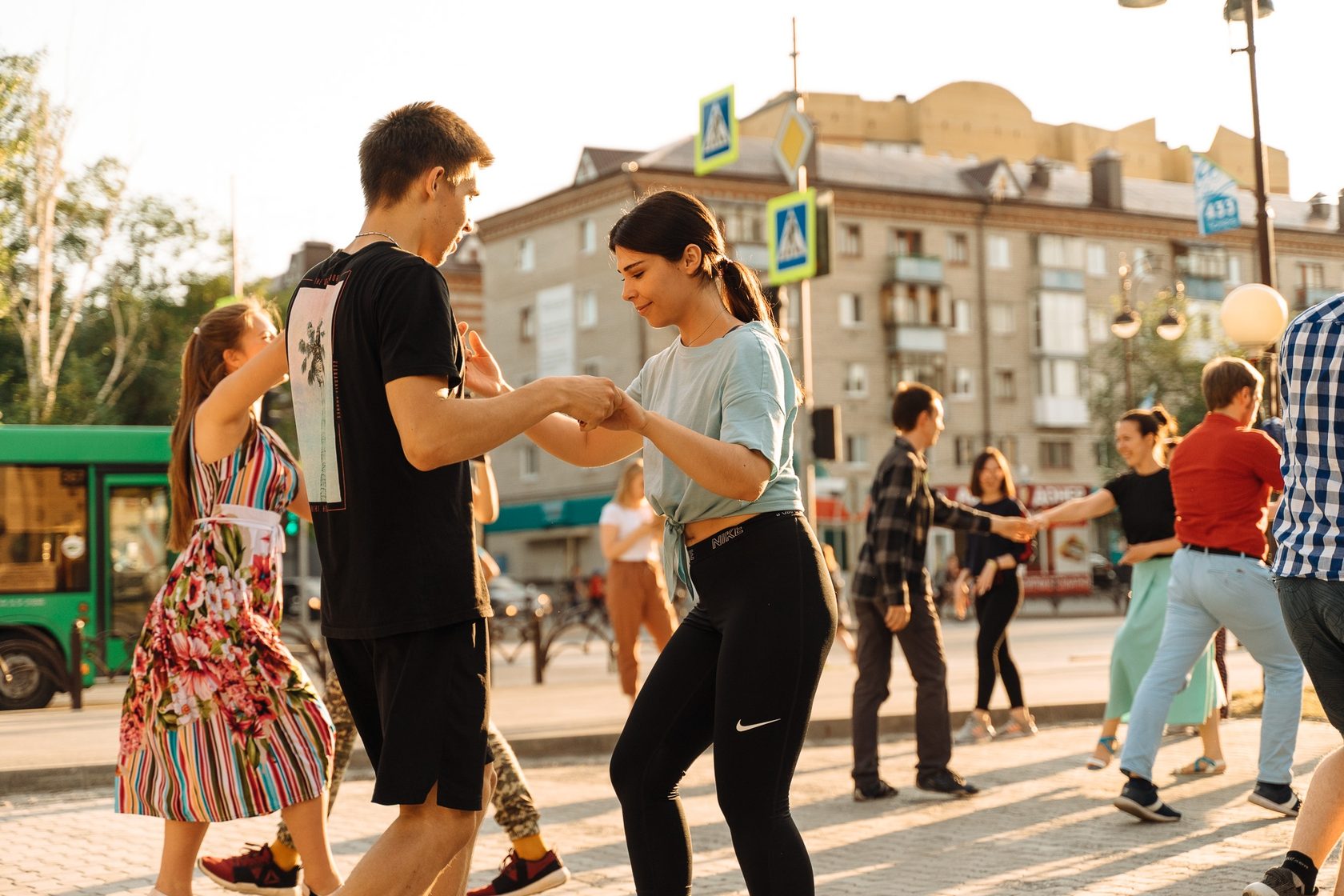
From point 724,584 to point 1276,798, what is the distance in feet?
13.7

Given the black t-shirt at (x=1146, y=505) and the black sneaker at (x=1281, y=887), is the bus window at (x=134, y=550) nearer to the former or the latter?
the black t-shirt at (x=1146, y=505)

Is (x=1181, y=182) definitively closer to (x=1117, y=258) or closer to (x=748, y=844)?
(x=1117, y=258)

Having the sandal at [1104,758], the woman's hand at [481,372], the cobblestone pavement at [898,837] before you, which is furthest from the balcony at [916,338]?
the woman's hand at [481,372]

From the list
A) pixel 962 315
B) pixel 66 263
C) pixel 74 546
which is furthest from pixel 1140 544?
pixel 962 315

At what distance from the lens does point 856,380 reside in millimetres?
60312

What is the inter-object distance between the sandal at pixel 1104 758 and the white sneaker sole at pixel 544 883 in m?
4.30

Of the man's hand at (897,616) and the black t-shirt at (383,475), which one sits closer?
the black t-shirt at (383,475)

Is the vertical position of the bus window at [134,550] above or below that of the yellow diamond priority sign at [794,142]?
below

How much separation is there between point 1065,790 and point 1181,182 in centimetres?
7395

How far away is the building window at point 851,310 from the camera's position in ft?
198

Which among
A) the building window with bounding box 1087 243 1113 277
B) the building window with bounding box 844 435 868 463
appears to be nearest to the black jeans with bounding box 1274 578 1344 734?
the building window with bounding box 844 435 868 463

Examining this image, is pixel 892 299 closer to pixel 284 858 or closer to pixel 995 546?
pixel 995 546

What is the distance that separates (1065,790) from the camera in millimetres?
8383

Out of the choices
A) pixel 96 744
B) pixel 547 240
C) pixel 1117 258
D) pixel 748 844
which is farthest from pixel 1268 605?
pixel 1117 258
